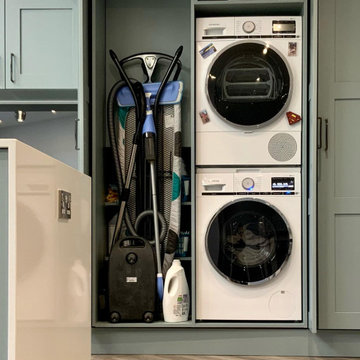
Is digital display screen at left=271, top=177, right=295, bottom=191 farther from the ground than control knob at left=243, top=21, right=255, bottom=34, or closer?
closer

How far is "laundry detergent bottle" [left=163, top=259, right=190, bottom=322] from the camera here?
3.01m

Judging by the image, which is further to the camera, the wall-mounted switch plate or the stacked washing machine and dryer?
the stacked washing machine and dryer

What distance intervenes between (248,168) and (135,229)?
0.71 m

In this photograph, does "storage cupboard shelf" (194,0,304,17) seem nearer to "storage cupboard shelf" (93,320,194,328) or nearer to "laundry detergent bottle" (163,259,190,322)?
"laundry detergent bottle" (163,259,190,322)

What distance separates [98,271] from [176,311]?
0.48 metres

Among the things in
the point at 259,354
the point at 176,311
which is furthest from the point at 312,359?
the point at 176,311

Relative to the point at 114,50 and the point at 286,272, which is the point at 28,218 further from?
the point at 114,50

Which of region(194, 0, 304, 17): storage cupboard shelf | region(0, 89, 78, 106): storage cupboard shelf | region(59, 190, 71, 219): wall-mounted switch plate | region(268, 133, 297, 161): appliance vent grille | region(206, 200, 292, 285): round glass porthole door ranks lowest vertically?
region(206, 200, 292, 285): round glass porthole door

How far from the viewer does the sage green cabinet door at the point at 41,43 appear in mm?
3172

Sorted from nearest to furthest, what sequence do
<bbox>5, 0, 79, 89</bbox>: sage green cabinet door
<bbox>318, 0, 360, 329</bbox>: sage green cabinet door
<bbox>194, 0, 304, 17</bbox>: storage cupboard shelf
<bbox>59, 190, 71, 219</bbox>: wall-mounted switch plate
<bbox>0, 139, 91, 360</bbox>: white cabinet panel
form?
<bbox>0, 139, 91, 360</bbox>: white cabinet panel → <bbox>59, 190, 71, 219</bbox>: wall-mounted switch plate → <bbox>318, 0, 360, 329</bbox>: sage green cabinet door → <bbox>194, 0, 304, 17</bbox>: storage cupboard shelf → <bbox>5, 0, 79, 89</bbox>: sage green cabinet door

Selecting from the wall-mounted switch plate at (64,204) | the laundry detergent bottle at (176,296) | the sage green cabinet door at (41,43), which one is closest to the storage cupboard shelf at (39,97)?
the sage green cabinet door at (41,43)

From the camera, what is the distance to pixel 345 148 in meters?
2.98

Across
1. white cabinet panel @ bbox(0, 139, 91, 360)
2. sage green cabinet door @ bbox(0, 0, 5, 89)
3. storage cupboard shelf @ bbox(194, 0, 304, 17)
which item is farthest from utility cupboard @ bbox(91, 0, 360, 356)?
white cabinet panel @ bbox(0, 139, 91, 360)

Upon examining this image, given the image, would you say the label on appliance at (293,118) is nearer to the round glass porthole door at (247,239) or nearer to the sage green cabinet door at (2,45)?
the round glass porthole door at (247,239)
